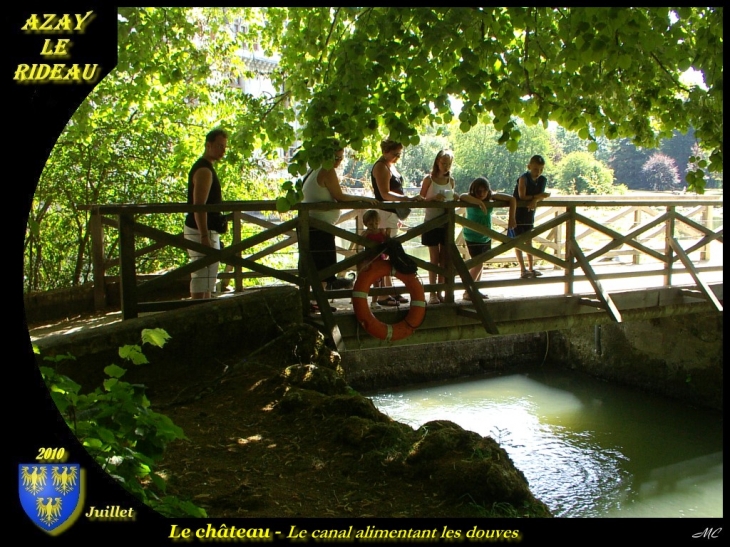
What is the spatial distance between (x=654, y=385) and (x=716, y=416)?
116 cm

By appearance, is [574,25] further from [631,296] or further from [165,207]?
[631,296]

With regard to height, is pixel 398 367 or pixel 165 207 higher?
pixel 165 207

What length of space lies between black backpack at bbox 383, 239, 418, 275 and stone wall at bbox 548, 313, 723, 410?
4711 mm

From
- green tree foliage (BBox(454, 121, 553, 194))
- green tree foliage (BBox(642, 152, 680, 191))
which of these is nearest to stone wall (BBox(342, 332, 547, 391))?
green tree foliage (BBox(454, 121, 553, 194))

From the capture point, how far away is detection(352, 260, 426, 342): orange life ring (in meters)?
6.53

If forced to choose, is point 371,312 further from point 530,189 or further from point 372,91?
point 372,91

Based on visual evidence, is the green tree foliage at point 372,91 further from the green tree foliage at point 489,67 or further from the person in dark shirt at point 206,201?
the person in dark shirt at point 206,201

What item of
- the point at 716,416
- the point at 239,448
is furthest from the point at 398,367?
the point at 239,448

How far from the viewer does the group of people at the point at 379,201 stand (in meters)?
6.11

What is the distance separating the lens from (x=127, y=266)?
5949 mm

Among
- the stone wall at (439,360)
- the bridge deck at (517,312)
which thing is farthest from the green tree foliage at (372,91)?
the stone wall at (439,360)

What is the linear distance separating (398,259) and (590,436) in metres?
4.62

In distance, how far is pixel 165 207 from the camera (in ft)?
19.1

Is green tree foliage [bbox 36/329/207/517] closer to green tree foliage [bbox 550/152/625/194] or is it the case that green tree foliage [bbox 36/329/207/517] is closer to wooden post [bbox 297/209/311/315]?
wooden post [bbox 297/209/311/315]
